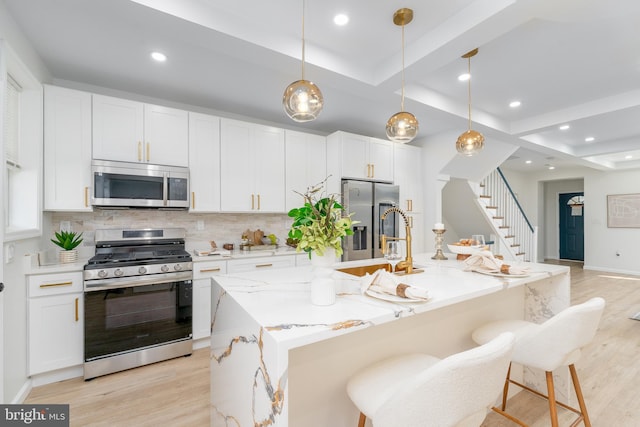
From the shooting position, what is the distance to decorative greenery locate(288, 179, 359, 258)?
1172 mm

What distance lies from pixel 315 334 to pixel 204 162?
9.11 feet

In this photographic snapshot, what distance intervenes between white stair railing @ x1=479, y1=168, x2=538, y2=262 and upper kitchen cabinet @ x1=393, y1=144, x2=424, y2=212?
178 centimetres

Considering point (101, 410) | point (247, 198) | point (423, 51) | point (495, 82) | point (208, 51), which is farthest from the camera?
point (247, 198)

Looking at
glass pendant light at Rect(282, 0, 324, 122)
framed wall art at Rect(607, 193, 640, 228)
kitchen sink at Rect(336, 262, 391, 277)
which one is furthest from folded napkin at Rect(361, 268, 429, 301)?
framed wall art at Rect(607, 193, 640, 228)

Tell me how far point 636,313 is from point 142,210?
6.36 metres

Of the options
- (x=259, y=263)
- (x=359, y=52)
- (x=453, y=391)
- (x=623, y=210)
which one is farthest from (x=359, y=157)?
(x=623, y=210)

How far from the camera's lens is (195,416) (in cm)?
200

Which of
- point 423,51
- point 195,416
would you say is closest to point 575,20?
point 423,51

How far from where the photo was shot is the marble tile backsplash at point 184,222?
9.59ft

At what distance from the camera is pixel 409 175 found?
4695 mm

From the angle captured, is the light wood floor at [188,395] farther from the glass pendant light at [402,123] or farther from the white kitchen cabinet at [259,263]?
the glass pendant light at [402,123]

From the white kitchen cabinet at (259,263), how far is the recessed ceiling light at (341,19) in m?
2.35

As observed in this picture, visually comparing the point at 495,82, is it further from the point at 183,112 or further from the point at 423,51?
the point at 183,112

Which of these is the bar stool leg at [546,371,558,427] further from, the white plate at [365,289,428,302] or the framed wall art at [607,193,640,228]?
the framed wall art at [607,193,640,228]
